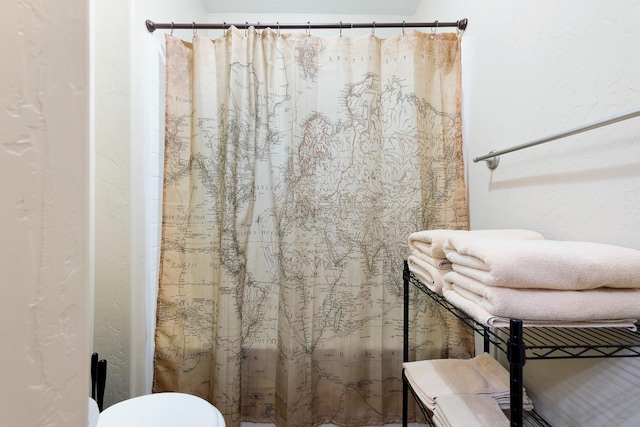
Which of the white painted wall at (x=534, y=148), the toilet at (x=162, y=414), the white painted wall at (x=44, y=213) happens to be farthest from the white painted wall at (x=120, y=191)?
the white painted wall at (x=44, y=213)

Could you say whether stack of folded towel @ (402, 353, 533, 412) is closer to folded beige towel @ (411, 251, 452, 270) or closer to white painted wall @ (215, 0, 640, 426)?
white painted wall @ (215, 0, 640, 426)

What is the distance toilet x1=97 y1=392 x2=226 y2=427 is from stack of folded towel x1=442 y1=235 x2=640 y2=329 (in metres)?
0.89

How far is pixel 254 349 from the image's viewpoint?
4.34 feet

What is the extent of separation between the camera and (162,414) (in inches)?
36.4

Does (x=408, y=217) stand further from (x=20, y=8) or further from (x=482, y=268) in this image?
(x=20, y=8)

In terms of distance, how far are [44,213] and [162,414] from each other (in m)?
0.95

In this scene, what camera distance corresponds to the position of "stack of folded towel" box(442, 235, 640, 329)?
21.2 inches

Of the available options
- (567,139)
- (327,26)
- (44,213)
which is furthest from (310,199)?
(44,213)

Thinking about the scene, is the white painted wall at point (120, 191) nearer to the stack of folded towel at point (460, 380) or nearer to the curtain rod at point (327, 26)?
the curtain rod at point (327, 26)

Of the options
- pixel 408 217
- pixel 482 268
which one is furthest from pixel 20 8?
pixel 408 217

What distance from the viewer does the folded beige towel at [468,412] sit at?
74cm

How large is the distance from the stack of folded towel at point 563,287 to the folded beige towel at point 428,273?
252mm

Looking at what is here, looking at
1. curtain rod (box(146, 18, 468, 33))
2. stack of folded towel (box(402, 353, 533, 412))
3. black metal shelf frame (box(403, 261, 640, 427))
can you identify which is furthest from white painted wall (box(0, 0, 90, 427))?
curtain rod (box(146, 18, 468, 33))

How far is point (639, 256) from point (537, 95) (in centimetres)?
56
